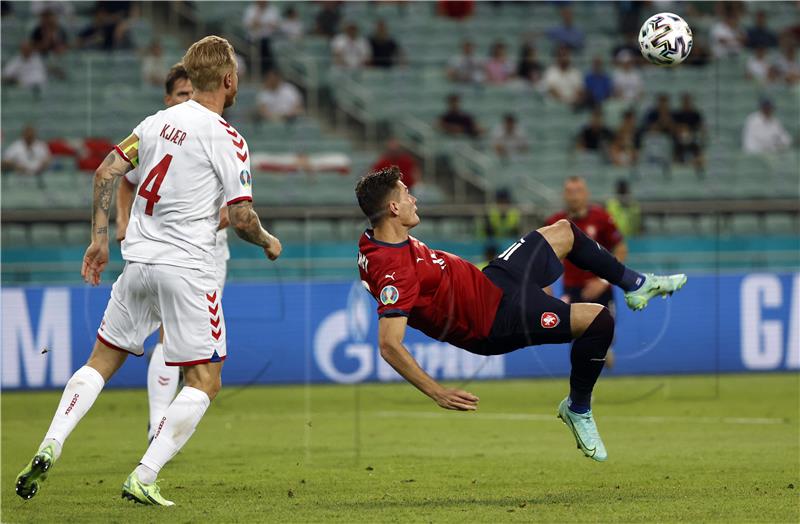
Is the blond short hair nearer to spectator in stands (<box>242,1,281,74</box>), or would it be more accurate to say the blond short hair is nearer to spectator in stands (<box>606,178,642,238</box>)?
spectator in stands (<box>606,178,642,238</box>)

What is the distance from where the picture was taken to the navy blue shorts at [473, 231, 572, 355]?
26.2 feet

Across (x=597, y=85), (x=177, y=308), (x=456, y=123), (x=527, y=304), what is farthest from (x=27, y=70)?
(x=527, y=304)

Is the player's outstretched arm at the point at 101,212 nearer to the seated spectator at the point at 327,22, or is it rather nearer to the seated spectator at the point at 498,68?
the seated spectator at the point at 498,68

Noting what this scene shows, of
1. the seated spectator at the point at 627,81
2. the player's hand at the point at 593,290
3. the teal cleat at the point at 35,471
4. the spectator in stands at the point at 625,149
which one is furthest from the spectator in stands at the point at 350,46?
the teal cleat at the point at 35,471

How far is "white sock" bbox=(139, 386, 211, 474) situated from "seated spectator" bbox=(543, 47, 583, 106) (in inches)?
579

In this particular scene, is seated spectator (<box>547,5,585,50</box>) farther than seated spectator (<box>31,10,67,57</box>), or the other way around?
seated spectator (<box>547,5,585,50</box>)

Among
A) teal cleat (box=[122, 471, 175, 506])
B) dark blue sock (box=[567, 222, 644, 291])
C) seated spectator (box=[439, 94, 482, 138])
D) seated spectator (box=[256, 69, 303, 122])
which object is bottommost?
teal cleat (box=[122, 471, 175, 506])

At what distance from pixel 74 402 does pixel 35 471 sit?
0.55 metres

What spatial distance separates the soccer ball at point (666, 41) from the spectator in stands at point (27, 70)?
34.7 ft

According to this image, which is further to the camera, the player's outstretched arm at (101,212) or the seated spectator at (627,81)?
the seated spectator at (627,81)

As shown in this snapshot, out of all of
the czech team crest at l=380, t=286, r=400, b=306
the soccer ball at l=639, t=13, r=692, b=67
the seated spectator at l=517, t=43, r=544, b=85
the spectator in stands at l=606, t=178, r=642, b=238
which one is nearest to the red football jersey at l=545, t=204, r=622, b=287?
the spectator in stands at l=606, t=178, r=642, b=238

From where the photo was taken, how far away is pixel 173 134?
284 inches

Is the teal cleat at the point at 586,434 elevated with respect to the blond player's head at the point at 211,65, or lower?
lower

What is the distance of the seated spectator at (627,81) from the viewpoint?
20.8m
